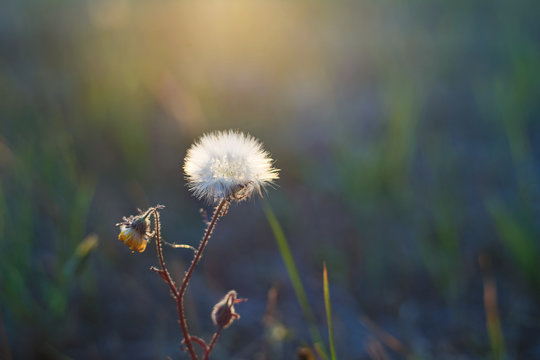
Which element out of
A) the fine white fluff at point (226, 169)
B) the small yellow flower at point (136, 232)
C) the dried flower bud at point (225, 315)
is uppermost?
the fine white fluff at point (226, 169)

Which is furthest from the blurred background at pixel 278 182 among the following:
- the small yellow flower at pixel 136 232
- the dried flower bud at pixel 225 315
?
the small yellow flower at pixel 136 232

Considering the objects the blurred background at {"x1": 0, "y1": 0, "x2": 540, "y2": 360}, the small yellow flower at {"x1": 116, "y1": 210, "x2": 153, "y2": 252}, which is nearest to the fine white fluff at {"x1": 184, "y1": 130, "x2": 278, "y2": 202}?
the small yellow flower at {"x1": 116, "y1": 210, "x2": 153, "y2": 252}

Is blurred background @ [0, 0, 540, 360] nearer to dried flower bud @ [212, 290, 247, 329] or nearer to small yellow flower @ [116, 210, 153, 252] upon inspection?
dried flower bud @ [212, 290, 247, 329]

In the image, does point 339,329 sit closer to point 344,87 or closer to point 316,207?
point 316,207

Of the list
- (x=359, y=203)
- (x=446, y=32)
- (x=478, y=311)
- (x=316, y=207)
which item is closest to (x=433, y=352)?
(x=478, y=311)

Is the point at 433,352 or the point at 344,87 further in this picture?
the point at 344,87

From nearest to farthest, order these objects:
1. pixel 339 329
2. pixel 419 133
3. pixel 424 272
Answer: pixel 339 329 < pixel 424 272 < pixel 419 133

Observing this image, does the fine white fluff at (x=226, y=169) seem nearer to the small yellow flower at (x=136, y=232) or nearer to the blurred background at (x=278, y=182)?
the small yellow flower at (x=136, y=232)
